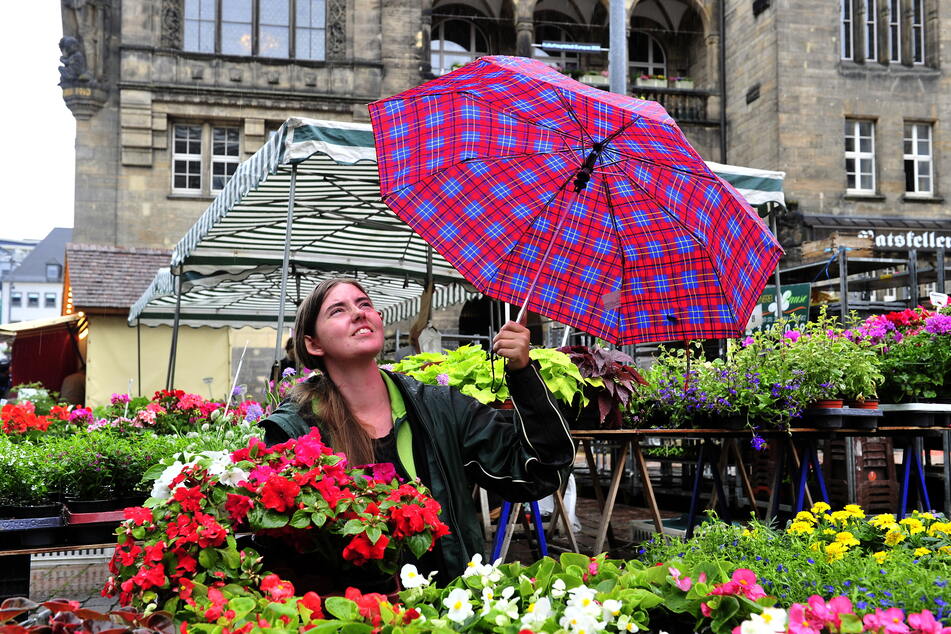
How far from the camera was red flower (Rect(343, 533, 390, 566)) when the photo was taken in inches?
84.1

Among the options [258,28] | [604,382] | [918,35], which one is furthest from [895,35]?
[604,382]

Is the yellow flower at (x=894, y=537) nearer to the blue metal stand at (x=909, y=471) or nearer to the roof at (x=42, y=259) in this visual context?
the blue metal stand at (x=909, y=471)

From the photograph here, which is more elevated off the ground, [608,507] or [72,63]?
[72,63]

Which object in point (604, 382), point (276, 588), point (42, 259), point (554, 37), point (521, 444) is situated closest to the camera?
point (276, 588)

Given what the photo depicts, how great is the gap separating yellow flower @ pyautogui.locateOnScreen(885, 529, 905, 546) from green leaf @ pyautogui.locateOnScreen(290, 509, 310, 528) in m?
1.90

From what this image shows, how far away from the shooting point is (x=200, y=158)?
21.9 meters

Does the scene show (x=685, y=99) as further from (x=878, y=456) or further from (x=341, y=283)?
(x=341, y=283)

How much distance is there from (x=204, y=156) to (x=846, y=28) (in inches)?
652

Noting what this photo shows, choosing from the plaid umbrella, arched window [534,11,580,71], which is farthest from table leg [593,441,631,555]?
arched window [534,11,580,71]

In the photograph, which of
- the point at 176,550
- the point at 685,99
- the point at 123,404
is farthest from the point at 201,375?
the point at 176,550

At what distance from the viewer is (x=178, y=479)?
7.57 feet

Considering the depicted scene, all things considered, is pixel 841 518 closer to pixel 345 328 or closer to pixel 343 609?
pixel 345 328

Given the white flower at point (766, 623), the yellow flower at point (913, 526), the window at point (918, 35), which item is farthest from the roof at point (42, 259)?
the white flower at point (766, 623)

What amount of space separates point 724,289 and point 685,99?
21.9m
